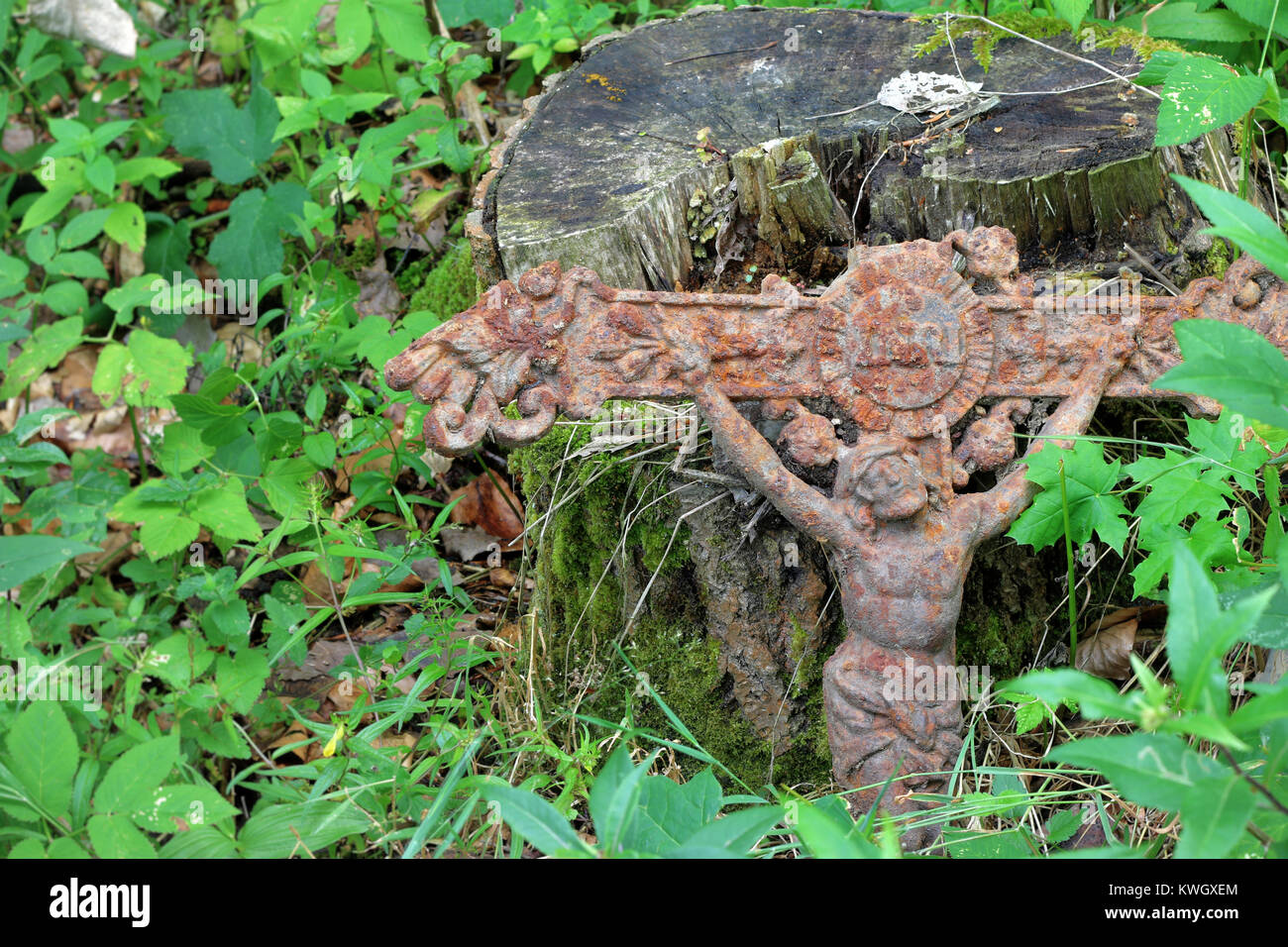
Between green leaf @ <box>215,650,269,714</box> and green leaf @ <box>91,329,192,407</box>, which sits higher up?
green leaf @ <box>91,329,192,407</box>

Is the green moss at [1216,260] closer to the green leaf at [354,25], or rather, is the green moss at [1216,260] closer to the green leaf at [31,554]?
the green leaf at [31,554]

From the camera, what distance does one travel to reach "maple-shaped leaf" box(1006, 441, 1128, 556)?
185 cm

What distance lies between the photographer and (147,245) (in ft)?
12.2

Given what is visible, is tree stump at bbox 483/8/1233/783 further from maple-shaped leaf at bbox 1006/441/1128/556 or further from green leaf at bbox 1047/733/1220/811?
green leaf at bbox 1047/733/1220/811

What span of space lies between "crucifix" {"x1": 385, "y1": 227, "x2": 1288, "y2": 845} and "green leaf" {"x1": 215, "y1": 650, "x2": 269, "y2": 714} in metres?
0.90

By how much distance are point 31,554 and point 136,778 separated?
42 cm

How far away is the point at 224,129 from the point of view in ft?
11.3

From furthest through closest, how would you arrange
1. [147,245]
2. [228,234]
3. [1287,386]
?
[147,245], [228,234], [1287,386]

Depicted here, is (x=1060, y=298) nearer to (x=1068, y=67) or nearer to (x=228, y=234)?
(x=1068, y=67)

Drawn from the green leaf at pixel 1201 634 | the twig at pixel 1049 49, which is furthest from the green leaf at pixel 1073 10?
the green leaf at pixel 1201 634

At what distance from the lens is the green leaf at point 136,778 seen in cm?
172

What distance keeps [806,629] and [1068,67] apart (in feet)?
4.89

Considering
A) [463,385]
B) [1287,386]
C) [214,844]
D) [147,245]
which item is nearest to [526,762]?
[214,844]

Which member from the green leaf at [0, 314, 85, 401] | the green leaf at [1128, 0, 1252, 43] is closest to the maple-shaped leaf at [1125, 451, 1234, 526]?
the green leaf at [1128, 0, 1252, 43]
